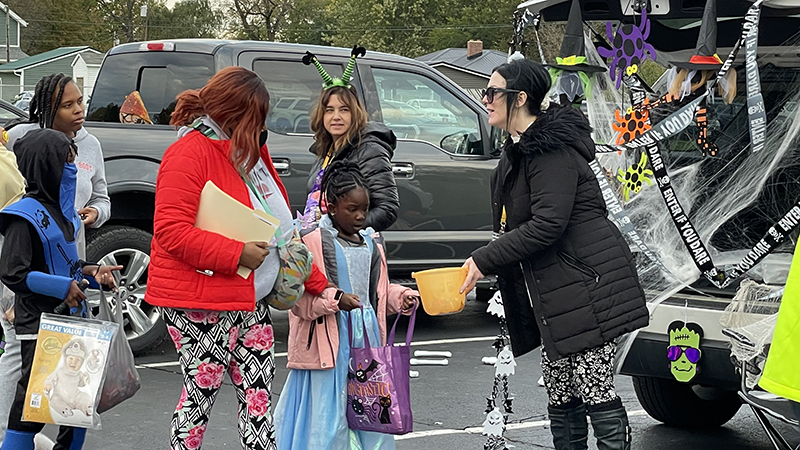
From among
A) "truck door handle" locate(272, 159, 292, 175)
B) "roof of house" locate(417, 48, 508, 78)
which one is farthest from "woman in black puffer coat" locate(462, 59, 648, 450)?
"roof of house" locate(417, 48, 508, 78)

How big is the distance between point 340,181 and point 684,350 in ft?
5.87

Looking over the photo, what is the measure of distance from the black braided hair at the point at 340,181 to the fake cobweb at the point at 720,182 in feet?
5.01

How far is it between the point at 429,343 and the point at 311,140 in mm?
1860

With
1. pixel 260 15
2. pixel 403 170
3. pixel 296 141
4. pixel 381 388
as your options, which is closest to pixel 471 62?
pixel 260 15

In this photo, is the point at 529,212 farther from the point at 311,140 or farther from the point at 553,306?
the point at 311,140

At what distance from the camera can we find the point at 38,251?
13.9ft

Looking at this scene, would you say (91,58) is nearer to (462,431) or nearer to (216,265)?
(462,431)

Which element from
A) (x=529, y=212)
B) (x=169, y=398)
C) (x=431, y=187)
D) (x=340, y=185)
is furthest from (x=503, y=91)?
(x=431, y=187)

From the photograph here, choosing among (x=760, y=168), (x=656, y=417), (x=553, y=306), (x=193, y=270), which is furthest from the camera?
(x=656, y=417)

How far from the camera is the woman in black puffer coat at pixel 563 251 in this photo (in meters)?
4.21

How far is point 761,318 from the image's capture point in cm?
462

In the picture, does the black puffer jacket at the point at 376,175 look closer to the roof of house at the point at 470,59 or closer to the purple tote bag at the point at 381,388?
the purple tote bag at the point at 381,388

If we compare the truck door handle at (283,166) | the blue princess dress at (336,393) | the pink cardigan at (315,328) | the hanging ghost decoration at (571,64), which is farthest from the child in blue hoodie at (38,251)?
the truck door handle at (283,166)

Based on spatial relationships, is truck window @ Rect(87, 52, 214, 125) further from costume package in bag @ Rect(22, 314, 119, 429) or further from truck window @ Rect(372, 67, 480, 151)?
costume package in bag @ Rect(22, 314, 119, 429)
